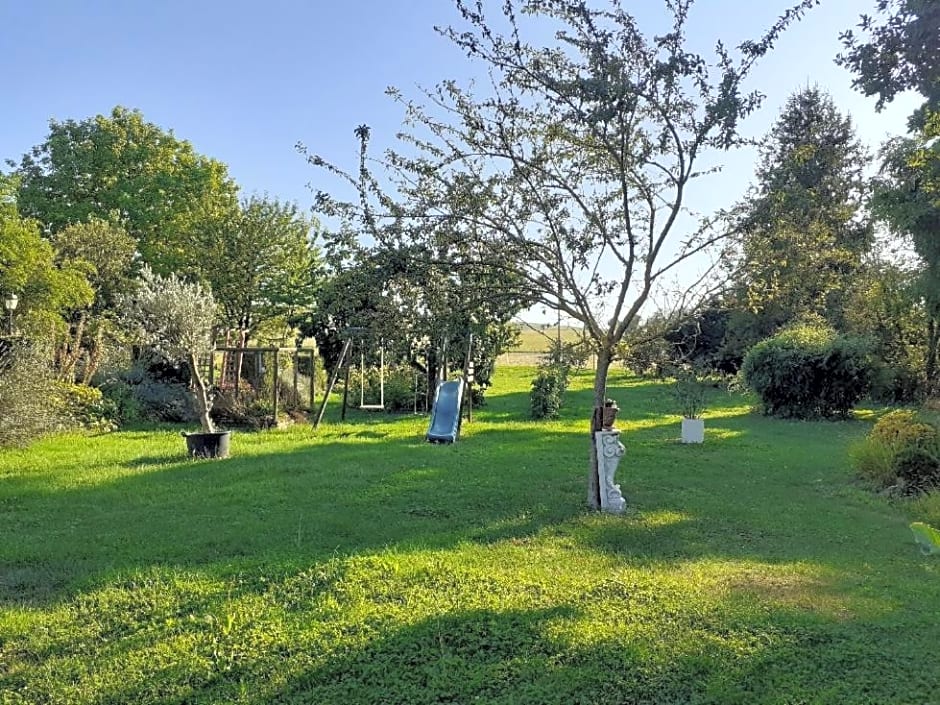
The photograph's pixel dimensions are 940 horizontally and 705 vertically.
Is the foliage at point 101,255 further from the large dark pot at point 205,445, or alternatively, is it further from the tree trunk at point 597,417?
the tree trunk at point 597,417

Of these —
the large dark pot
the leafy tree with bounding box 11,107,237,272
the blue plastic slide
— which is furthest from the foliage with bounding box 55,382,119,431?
the leafy tree with bounding box 11,107,237,272

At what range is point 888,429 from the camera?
28.2 feet

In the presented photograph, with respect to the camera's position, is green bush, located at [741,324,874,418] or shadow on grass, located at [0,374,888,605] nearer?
shadow on grass, located at [0,374,888,605]

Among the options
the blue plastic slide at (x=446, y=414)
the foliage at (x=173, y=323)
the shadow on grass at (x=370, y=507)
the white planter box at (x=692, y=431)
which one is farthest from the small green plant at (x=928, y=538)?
the white planter box at (x=692, y=431)

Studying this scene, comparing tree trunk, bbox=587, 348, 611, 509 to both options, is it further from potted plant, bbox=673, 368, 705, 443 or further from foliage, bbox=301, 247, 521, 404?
potted plant, bbox=673, 368, 705, 443

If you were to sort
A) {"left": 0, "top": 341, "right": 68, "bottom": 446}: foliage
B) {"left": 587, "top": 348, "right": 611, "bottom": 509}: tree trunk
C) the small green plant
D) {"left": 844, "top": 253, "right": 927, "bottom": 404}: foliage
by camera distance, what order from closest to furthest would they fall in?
the small green plant, {"left": 587, "top": 348, "right": 611, "bottom": 509}: tree trunk, {"left": 0, "top": 341, "right": 68, "bottom": 446}: foliage, {"left": 844, "top": 253, "right": 927, "bottom": 404}: foliage

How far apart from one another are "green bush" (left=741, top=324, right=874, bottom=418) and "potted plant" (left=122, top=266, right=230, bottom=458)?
1148 centimetres

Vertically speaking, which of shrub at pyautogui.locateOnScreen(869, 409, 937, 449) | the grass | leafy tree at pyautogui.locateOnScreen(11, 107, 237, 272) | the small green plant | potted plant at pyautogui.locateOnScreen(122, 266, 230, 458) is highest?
leafy tree at pyautogui.locateOnScreen(11, 107, 237, 272)

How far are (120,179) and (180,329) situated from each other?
1510 cm

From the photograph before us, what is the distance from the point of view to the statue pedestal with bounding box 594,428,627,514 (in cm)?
650

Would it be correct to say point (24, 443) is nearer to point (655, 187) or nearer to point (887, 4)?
point (655, 187)

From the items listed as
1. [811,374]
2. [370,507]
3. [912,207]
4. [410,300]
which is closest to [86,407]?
[370,507]

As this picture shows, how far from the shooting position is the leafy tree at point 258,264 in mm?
16938

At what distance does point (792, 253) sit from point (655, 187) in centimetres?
132
